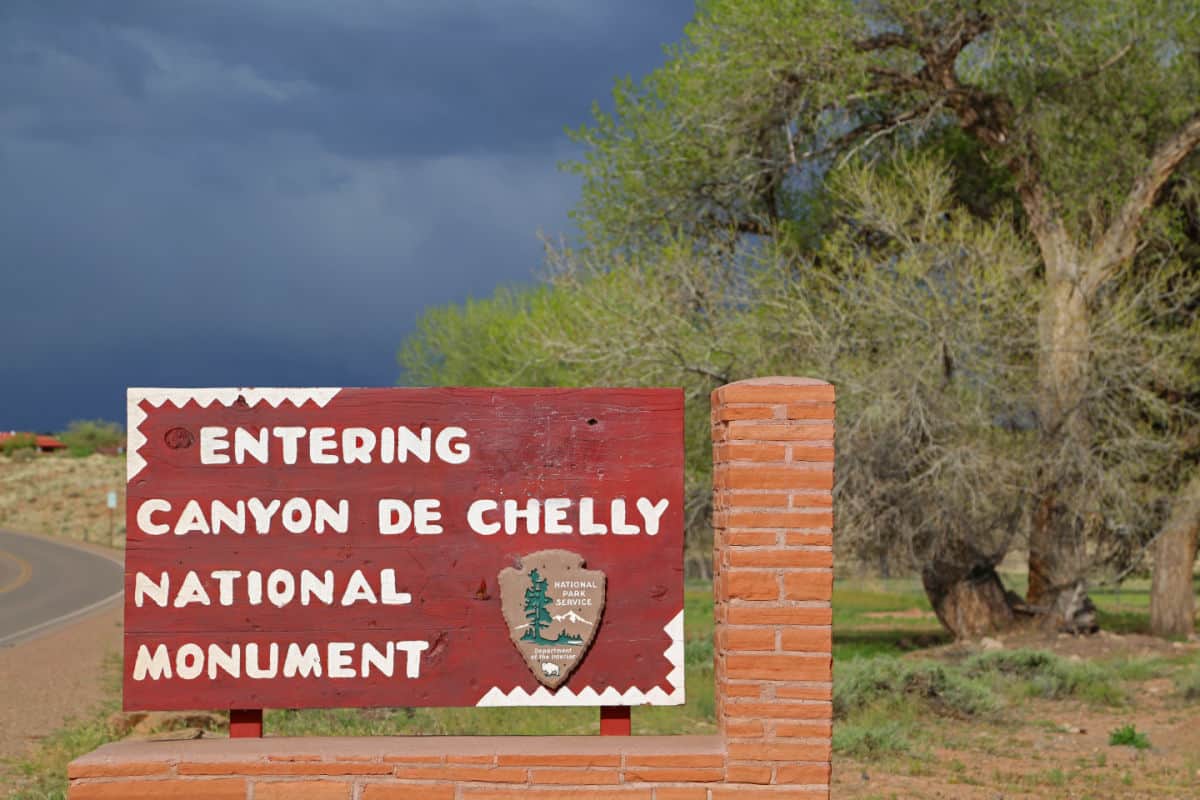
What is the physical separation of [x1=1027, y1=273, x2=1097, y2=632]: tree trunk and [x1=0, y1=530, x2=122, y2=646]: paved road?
1696 cm

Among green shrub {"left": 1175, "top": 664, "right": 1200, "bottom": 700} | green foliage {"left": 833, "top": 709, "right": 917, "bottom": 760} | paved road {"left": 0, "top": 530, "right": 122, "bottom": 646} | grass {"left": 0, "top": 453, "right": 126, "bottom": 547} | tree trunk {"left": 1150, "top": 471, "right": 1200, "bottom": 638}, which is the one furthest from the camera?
grass {"left": 0, "top": 453, "right": 126, "bottom": 547}

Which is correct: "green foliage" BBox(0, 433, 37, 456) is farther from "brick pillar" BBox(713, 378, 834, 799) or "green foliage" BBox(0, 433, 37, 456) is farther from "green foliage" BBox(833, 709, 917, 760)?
"brick pillar" BBox(713, 378, 834, 799)

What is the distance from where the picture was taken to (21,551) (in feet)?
155

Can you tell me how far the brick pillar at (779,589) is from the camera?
675 centimetres

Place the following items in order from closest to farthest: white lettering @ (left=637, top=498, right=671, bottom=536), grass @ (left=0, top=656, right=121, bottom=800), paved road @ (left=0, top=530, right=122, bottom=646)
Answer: white lettering @ (left=637, top=498, right=671, bottom=536), grass @ (left=0, top=656, right=121, bottom=800), paved road @ (left=0, top=530, right=122, bottom=646)

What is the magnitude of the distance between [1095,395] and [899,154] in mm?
6148

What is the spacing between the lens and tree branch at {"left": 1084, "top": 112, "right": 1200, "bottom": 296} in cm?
2206

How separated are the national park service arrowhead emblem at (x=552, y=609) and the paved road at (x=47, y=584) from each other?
17.7m

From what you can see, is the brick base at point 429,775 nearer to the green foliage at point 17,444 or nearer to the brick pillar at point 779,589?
the brick pillar at point 779,589

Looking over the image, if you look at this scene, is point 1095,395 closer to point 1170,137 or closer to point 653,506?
point 1170,137

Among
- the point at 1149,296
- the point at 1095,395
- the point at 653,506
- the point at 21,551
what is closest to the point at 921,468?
the point at 1095,395

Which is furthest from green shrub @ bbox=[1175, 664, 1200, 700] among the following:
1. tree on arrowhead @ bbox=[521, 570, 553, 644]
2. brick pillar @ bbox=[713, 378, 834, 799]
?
tree on arrowhead @ bbox=[521, 570, 553, 644]

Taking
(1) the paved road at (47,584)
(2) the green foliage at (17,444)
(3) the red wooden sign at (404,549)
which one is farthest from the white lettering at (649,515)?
(2) the green foliage at (17,444)

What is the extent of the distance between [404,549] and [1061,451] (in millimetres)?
15500
